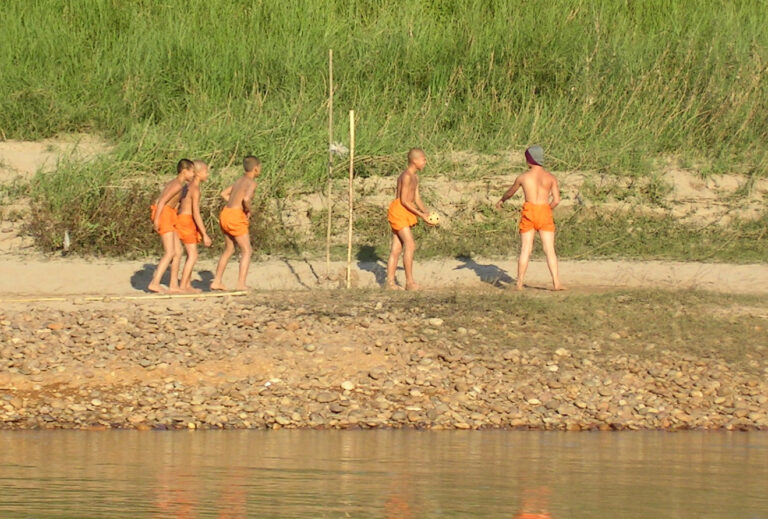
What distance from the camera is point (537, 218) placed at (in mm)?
12508

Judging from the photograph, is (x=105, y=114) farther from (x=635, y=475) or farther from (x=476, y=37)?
(x=635, y=475)

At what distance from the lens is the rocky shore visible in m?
9.52

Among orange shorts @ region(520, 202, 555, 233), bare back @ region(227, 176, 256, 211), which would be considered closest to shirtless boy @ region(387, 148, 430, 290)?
orange shorts @ region(520, 202, 555, 233)

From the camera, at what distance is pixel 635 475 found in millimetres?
7906

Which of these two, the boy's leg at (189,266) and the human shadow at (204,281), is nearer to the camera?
the boy's leg at (189,266)

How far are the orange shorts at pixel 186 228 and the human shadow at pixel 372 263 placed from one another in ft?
6.27

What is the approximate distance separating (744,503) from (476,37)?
11741 mm

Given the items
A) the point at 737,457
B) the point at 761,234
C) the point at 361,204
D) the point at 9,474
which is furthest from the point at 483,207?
the point at 9,474

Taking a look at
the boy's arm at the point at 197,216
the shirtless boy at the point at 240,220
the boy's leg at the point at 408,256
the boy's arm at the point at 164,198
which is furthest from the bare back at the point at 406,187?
the boy's arm at the point at 164,198

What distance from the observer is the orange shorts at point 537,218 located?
1251cm

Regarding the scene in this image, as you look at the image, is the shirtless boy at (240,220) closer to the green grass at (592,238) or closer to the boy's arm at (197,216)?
the boy's arm at (197,216)

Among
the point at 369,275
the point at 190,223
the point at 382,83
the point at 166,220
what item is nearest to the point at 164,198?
the point at 166,220

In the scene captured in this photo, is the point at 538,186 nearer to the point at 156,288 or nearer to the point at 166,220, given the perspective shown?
the point at 166,220

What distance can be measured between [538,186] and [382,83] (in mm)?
5624
